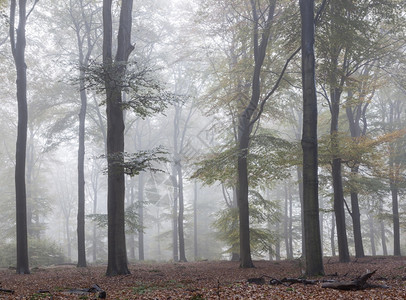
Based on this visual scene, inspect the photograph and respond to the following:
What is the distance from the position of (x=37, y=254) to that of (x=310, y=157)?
20.4 m

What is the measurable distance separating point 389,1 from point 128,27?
8.70 m

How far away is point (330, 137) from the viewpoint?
13352 mm

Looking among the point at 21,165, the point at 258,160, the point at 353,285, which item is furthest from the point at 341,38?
the point at 21,165

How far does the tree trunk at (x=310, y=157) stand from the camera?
30.2ft

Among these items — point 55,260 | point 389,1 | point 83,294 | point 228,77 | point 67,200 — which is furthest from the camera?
point 67,200

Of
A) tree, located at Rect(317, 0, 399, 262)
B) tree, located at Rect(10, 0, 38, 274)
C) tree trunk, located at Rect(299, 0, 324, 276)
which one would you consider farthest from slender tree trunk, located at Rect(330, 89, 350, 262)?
tree, located at Rect(10, 0, 38, 274)

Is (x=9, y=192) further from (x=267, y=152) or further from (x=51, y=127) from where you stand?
(x=267, y=152)

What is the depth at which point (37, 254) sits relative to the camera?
76.7 feet

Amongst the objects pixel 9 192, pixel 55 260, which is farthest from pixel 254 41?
pixel 9 192

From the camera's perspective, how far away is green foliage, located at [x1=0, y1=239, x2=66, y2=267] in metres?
22.3

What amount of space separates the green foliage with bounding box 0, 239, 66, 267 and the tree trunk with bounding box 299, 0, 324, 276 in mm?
18679

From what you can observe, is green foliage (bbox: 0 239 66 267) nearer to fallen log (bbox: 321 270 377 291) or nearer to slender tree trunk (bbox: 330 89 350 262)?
slender tree trunk (bbox: 330 89 350 262)

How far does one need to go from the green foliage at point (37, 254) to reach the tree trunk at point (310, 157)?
18.7 meters

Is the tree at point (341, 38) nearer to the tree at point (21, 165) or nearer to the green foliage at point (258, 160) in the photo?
the green foliage at point (258, 160)
